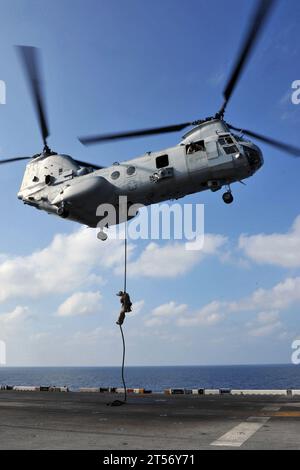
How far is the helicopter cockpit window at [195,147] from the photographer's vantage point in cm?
2259

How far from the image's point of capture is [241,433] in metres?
11.9

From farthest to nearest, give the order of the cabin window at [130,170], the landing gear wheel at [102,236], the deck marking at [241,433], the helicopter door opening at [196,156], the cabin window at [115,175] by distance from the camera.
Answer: the landing gear wheel at [102,236] → the cabin window at [115,175] → the cabin window at [130,170] → the helicopter door opening at [196,156] → the deck marking at [241,433]

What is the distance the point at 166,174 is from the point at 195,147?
2063mm

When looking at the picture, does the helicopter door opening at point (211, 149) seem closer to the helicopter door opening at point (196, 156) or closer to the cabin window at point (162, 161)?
the helicopter door opening at point (196, 156)

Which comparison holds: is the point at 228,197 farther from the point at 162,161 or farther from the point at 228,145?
the point at 162,161

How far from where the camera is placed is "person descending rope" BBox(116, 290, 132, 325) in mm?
19156

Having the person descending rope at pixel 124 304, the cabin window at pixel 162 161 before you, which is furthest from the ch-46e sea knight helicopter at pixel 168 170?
the person descending rope at pixel 124 304

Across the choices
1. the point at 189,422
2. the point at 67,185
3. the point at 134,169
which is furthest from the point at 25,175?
the point at 189,422

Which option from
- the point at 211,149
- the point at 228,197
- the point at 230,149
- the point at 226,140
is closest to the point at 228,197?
the point at 228,197

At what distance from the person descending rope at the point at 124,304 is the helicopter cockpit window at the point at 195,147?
8.29 meters

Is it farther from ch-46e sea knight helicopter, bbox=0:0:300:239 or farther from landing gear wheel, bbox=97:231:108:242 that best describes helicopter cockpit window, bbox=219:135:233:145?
landing gear wheel, bbox=97:231:108:242
